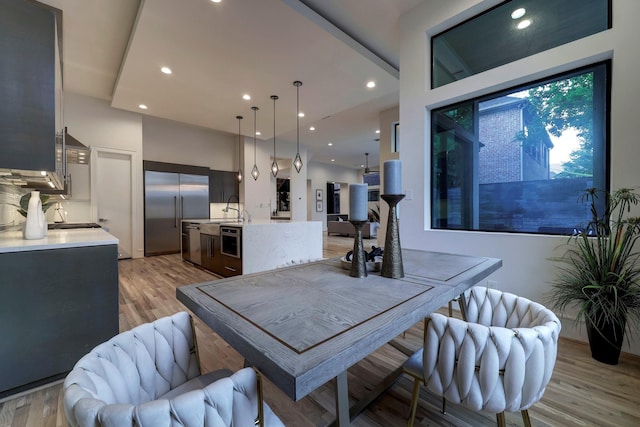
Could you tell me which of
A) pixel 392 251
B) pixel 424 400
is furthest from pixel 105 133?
pixel 424 400

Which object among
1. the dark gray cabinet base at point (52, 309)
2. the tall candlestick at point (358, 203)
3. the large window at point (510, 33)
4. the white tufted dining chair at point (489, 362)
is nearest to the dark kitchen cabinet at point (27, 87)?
the dark gray cabinet base at point (52, 309)

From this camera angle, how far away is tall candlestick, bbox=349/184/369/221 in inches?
51.2

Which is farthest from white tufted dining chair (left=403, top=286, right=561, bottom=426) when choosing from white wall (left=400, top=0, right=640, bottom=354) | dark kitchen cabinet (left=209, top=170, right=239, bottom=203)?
dark kitchen cabinet (left=209, top=170, right=239, bottom=203)

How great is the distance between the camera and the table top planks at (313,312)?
65 centimetres

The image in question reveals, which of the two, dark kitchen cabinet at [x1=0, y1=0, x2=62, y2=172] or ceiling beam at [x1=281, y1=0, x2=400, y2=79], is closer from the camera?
dark kitchen cabinet at [x1=0, y1=0, x2=62, y2=172]

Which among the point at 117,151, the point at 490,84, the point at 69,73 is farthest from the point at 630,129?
the point at 117,151

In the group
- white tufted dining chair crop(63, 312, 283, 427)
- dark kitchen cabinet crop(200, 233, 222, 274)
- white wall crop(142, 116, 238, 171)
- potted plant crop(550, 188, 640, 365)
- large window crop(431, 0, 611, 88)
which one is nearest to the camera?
white tufted dining chair crop(63, 312, 283, 427)

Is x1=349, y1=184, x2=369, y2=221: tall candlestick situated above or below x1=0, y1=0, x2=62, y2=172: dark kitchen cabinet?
below

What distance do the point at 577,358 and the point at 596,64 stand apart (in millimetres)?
2407

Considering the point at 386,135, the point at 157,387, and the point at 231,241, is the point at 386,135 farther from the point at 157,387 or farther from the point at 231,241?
the point at 157,387

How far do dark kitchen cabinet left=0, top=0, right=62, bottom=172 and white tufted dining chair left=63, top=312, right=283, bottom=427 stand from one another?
1.63 metres

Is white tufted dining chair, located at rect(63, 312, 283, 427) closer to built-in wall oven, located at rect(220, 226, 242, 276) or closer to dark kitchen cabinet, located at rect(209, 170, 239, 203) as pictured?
built-in wall oven, located at rect(220, 226, 242, 276)

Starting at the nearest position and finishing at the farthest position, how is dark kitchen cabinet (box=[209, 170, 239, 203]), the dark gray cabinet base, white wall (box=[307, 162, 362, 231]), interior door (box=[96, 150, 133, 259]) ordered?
1. the dark gray cabinet base
2. interior door (box=[96, 150, 133, 259])
3. dark kitchen cabinet (box=[209, 170, 239, 203])
4. white wall (box=[307, 162, 362, 231])

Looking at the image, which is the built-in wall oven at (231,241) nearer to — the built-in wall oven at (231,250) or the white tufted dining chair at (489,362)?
the built-in wall oven at (231,250)
